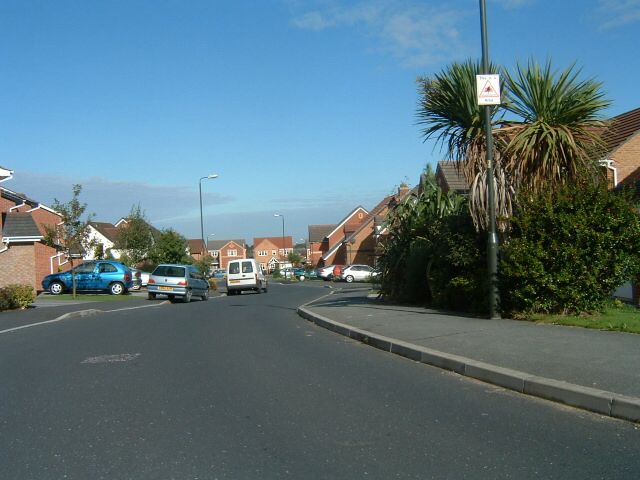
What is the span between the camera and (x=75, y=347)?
11836 millimetres

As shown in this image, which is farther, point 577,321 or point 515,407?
point 577,321

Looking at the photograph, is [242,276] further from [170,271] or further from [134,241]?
[134,241]

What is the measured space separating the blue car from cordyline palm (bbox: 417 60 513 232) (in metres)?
23.0

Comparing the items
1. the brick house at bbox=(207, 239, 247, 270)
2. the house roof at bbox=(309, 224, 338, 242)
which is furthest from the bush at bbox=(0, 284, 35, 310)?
the brick house at bbox=(207, 239, 247, 270)

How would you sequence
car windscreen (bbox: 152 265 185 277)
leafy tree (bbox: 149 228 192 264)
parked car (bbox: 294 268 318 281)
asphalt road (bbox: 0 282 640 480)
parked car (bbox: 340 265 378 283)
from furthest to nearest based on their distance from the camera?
1. parked car (bbox: 294 268 318 281)
2. parked car (bbox: 340 265 378 283)
3. leafy tree (bbox: 149 228 192 264)
4. car windscreen (bbox: 152 265 185 277)
5. asphalt road (bbox: 0 282 640 480)

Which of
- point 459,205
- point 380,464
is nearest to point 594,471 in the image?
point 380,464

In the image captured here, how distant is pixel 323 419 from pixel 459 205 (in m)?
12.2

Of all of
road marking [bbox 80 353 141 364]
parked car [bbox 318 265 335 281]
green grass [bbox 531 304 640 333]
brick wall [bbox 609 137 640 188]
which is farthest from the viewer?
parked car [bbox 318 265 335 281]

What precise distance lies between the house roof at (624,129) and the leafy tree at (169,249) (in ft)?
101

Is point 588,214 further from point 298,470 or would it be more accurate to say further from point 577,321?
point 298,470

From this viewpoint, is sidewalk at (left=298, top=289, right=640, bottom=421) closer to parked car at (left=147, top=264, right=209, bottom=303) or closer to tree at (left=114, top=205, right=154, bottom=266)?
parked car at (left=147, top=264, right=209, bottom=303)

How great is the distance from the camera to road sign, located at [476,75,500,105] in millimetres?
11438

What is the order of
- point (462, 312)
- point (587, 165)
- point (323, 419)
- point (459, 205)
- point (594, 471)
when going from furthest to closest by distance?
point (459, 205), point (462, 312), point (587, 165), point (323, 419), point (594, 471)

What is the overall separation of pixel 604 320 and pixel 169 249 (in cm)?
3765
